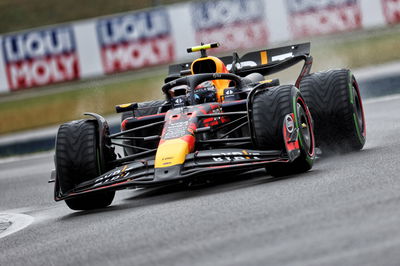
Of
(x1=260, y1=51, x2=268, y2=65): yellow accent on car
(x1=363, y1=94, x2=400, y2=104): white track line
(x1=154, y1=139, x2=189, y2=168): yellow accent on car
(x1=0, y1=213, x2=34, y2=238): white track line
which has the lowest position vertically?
(x1=363, y1=94, x2=400, y2=104): white track line

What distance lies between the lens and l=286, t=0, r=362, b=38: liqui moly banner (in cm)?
2372

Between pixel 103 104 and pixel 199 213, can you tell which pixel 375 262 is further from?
pixel 103 104

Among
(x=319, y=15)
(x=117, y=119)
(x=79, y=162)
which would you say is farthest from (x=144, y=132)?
(x=319, y=15)

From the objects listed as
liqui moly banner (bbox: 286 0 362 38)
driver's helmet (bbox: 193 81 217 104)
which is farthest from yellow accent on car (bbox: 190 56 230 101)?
liqui moly banner (bbox: 286 0 362 38)

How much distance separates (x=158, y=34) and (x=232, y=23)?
2122 millimetres

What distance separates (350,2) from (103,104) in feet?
23.6

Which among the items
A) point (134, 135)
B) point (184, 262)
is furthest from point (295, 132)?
point (184, 262)

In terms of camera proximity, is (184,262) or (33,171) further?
(33,171)

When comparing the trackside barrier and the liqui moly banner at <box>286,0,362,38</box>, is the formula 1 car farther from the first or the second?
the liqui moly banner at <box>286,0,362,38</box>

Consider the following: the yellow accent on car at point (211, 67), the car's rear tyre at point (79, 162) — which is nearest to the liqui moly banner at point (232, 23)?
the yellow accent on car at point (211, 67)

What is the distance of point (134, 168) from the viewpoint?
8.55m

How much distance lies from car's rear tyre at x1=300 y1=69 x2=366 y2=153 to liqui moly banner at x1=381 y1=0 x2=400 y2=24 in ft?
47.5

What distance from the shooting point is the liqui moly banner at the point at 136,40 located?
25061 mm

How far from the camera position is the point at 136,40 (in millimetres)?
25188
